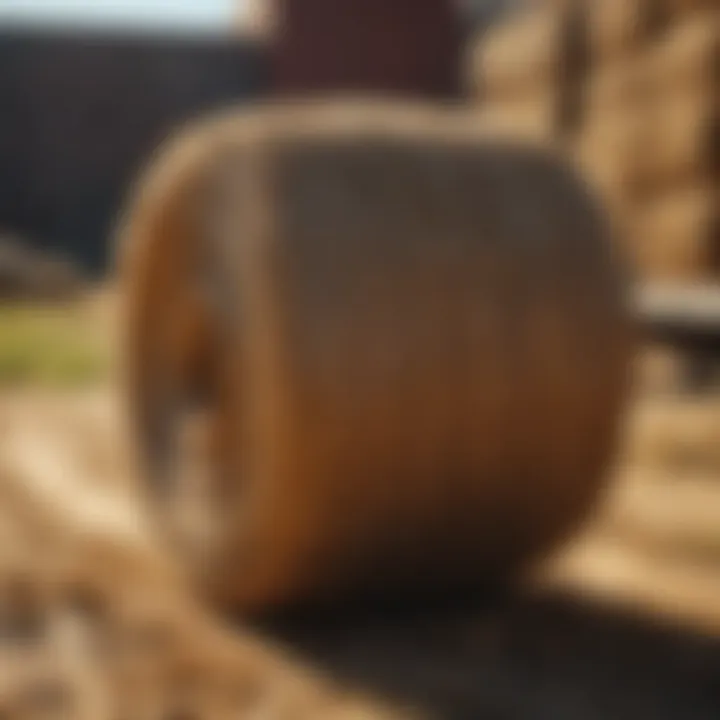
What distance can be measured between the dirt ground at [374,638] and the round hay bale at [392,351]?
0.06 meters

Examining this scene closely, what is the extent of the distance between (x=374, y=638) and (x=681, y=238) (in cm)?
116

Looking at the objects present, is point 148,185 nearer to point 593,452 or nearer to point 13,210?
point 593,452

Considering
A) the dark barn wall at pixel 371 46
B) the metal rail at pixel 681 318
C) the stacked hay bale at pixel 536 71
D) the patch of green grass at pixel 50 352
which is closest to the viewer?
the metal rail at pixel 681 318

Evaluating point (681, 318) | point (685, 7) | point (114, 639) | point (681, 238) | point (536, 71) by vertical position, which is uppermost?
point (536, 71)

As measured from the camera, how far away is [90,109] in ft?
27.0

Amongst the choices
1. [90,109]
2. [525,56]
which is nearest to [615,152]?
[525,56]

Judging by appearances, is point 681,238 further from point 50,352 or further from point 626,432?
point 50,352

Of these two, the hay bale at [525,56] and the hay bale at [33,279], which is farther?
the hay bale at [33,279]

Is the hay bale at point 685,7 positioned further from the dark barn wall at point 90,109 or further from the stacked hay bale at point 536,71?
the dark barn wall at point 90,109

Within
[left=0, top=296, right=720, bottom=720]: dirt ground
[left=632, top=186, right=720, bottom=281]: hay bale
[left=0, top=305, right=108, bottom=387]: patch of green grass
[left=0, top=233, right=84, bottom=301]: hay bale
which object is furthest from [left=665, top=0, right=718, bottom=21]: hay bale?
[left=0, top=233, right=84, bottom=301]: hay bale

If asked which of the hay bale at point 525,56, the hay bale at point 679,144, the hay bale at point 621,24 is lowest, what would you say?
the hay bale at point 679,144

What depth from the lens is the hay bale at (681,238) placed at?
8.24 ft

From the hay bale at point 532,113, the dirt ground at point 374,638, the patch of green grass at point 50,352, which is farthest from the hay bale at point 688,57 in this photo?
the patch of green grass at point 50,352

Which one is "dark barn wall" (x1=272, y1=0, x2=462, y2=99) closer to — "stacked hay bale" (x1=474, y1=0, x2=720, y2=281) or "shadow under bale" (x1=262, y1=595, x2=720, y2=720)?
"stacked hay bale" (x1=474, y1=0, x2=720, y2=281)
